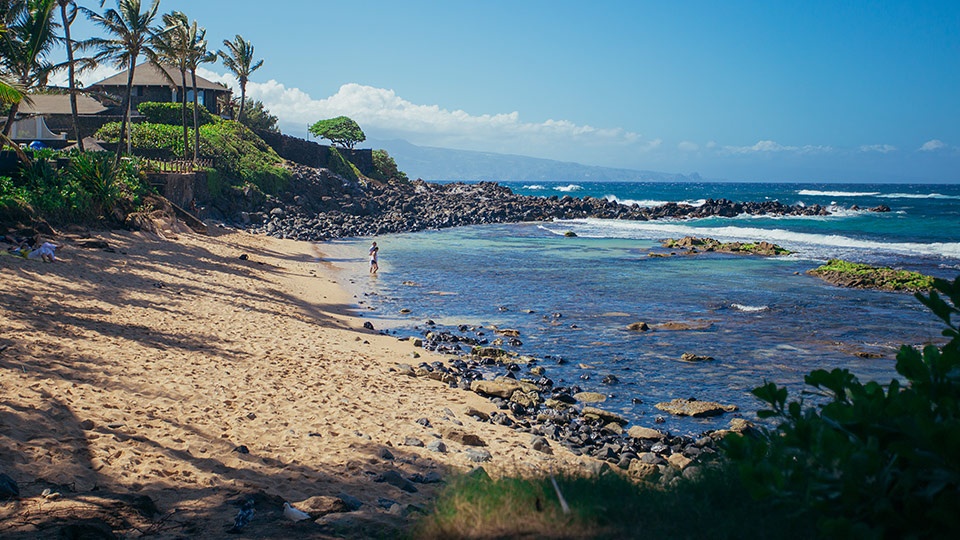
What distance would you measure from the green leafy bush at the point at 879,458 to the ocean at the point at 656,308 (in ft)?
23.1

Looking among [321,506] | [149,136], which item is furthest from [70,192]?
[149,136]

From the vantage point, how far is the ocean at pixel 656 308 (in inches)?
506

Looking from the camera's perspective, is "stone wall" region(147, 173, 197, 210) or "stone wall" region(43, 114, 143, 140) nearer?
"stone wall" region(147, 173, 197, 210)

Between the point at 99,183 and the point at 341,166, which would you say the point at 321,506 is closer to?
the point at 99,183

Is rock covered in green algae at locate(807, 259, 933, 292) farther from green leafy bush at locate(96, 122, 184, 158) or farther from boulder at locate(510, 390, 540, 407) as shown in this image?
green leafy bush at locate(96, 122, 184, 158)

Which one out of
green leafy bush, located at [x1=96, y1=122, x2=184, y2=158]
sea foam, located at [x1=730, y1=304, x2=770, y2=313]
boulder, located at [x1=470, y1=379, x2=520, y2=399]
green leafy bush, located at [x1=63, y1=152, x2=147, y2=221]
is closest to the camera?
boulder, located at [x1=470, y1=379, x2=520, y2=399]

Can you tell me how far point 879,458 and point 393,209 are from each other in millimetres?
49772

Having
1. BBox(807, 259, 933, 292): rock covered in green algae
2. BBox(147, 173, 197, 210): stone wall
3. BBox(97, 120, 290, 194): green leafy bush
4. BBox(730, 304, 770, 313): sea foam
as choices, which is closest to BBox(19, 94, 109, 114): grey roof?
BBox(97, 120, 290, 194): green leafy bush

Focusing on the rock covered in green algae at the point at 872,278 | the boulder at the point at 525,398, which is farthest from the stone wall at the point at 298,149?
the boulder at the point at 525,398

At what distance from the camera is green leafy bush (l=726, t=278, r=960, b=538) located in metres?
2.82

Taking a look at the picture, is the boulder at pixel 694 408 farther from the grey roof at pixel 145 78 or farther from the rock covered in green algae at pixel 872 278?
the grey roof at pixel 145 78

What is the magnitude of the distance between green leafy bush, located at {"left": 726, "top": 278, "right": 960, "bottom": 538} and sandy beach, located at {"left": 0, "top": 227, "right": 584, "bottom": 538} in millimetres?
2993

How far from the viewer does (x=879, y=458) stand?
9.46 ft

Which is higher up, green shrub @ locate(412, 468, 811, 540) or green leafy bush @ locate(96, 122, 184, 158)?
green leafy bush @ locate(96, 122, 184, 158)
